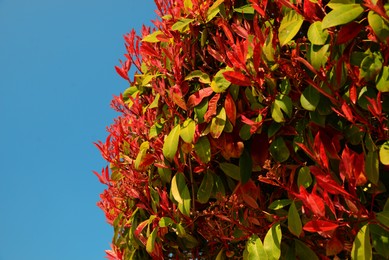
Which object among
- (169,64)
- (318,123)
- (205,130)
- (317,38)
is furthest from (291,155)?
(169,64)

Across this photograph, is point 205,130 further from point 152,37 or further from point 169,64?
point 152,37

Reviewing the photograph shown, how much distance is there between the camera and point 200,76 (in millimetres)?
3082

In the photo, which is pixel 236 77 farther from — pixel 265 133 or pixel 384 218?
pixel 384 218

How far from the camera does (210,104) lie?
2904mm

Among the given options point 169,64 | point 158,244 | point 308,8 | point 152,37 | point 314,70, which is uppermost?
point 152,37

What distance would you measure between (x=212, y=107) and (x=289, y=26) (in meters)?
0.62

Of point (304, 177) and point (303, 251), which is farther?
point (303, 251)

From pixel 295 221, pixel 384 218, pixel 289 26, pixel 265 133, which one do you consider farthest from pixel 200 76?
pixel 384 218

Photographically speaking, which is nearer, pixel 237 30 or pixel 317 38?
pixel 317 38

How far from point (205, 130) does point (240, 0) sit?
0.86 m

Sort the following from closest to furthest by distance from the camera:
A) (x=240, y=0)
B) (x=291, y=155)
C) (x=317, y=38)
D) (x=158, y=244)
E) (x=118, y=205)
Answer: (x=317, y=38)
(x=291, y=155)
(x=240, y=0)
(x=158, y=244)
(x=118, y=205)

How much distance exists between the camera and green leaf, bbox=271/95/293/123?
8.64ft

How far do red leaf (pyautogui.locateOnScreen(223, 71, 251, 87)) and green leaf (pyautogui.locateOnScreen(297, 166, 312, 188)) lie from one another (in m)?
0.55

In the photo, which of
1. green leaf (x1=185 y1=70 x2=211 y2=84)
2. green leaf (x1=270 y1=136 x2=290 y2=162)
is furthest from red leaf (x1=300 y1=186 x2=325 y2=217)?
green leaf (x1=185 y1=70 x2=211 y2=84)
